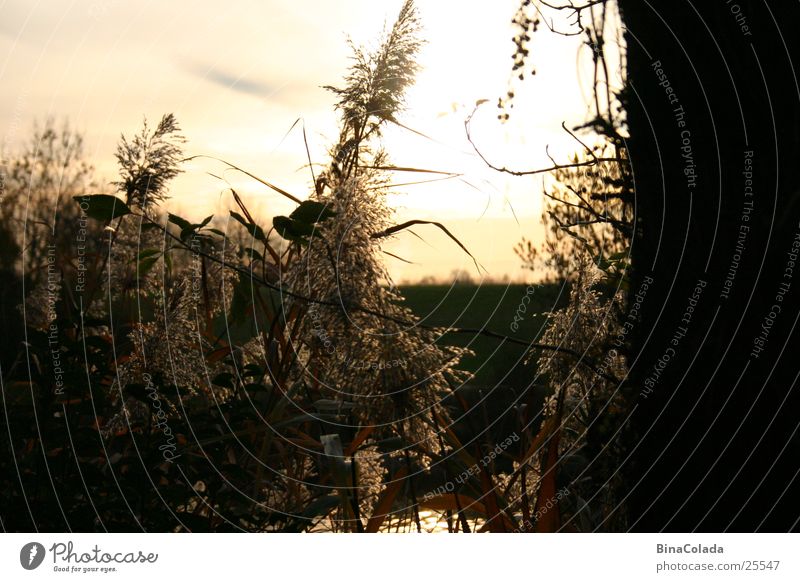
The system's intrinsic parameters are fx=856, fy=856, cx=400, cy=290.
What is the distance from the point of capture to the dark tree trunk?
161 cm

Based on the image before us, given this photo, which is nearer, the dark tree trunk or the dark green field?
the dark tree trunk

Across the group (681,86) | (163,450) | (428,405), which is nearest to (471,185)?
(681,86)

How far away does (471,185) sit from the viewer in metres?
1.91

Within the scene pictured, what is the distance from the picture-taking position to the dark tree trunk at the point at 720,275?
1611 millimetres
